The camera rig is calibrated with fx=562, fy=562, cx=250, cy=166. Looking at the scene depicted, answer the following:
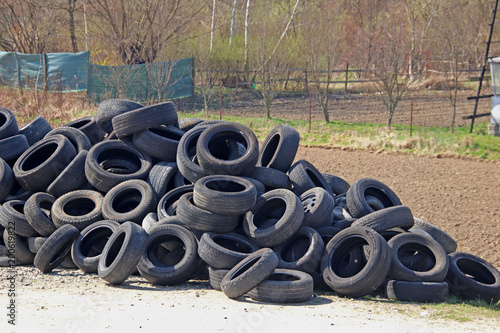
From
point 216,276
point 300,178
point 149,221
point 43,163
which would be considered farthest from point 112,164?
Result: point 216,276

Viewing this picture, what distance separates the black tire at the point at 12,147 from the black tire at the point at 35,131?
2.02 ft

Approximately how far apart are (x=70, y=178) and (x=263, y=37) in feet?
68.6

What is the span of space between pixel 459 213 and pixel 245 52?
22827 millimetres

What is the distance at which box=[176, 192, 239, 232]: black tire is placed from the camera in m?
8.26

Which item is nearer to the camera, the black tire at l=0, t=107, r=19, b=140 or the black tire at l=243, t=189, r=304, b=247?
the black tire at l=243, t=189, r=304, b=247

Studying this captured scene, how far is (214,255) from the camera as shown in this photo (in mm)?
7750

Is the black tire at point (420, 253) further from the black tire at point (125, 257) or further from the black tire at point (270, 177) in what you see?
the black tire at point (125, 257)

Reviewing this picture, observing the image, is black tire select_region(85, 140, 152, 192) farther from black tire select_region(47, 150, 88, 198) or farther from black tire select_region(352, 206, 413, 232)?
black tire select_region(352, 206, 413, 232)

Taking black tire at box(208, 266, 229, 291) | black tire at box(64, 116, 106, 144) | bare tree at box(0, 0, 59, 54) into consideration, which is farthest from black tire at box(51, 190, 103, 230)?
bare tree at box(0, 0, 59, 54)

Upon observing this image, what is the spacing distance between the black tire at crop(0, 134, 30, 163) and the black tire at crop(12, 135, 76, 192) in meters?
0.28

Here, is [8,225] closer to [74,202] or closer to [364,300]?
[74,202]

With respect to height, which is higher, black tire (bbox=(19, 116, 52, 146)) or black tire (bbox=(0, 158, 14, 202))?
black tire (bbox=(19, 116, 52, 146))

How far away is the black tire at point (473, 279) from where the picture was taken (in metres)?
8.16

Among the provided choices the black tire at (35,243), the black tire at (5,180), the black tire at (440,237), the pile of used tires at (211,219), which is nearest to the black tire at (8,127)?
the pile of used tires at (211,219)
